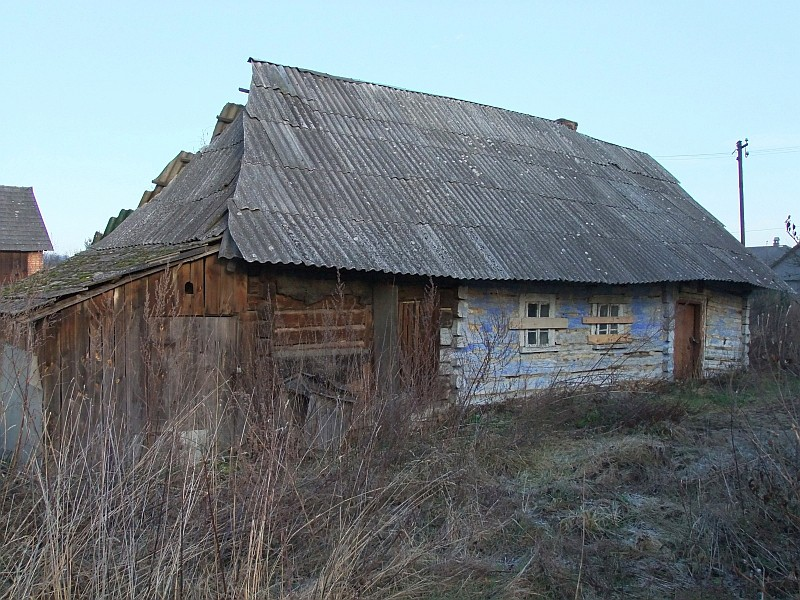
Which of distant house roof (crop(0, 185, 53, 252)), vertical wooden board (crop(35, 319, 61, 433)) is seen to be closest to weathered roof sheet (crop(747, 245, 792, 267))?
distant house roof (crop(0, 185, 53, 252))

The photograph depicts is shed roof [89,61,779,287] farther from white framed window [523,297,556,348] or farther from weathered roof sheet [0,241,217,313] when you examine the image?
white framed window [523,297,556,348]

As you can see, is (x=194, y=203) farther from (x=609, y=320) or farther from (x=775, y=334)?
(x=775, y=334)

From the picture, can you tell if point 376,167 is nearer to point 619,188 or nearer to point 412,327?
point 412,327

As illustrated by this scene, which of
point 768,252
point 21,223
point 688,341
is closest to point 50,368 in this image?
point 688,341

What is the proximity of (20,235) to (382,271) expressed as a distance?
1993cm

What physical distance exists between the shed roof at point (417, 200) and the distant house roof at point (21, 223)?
15.0m

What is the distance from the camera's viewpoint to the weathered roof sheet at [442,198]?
8.68 meters

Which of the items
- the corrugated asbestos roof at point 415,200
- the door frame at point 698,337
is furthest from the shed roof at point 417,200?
the door frame at point 698,337

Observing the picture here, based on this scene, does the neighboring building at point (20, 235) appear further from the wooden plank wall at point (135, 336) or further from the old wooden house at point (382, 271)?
the wooden plank wall at point (135, 336)

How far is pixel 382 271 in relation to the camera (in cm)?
831

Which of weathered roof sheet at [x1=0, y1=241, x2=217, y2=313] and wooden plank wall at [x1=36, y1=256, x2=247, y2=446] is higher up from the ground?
weathered roof sheet at [x1=0, y1=241, x2=217, y2=313]

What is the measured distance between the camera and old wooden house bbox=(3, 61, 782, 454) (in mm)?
6961

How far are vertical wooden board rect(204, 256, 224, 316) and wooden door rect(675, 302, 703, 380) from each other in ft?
27.1

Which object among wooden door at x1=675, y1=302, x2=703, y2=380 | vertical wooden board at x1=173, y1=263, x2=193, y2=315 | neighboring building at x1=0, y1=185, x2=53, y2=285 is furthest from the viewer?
neighboring building at x1=0, y1=185, x2=53, y2=285
